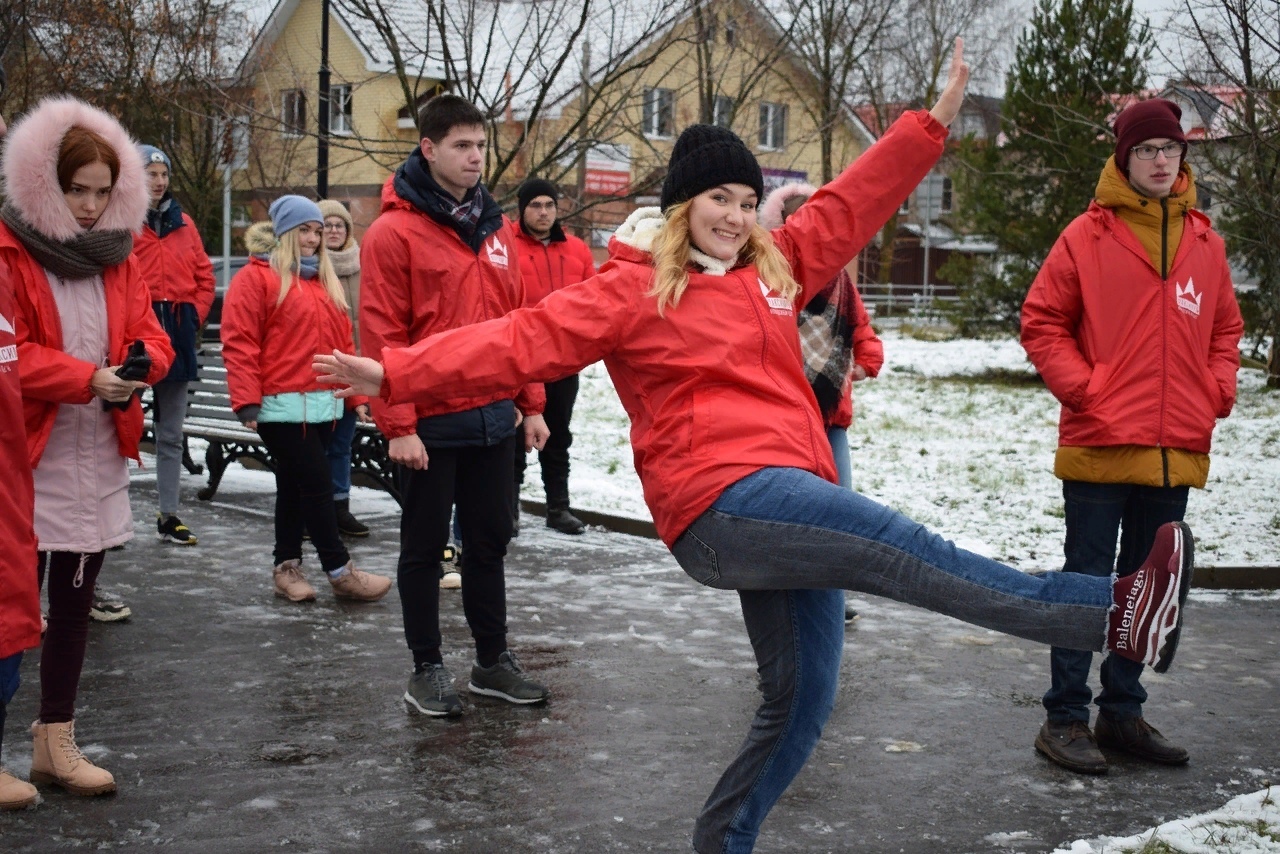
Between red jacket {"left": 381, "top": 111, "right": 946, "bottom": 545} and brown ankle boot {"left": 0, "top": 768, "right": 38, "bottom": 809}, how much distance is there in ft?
5.90

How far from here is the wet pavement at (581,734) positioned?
164 inches

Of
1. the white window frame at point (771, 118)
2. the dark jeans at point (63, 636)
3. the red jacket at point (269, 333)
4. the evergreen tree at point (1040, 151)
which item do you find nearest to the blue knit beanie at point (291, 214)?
the red jacket at point (269, 333)

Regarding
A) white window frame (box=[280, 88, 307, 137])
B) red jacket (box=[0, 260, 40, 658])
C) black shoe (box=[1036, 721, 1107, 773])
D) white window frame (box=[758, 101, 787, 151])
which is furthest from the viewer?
white window frame (box=[758, 101, 787, 151])

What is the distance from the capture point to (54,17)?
576 inches

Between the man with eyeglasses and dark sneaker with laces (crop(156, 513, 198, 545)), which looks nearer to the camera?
the man with eyeglasses

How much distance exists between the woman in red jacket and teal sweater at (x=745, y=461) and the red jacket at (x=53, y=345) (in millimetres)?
1192

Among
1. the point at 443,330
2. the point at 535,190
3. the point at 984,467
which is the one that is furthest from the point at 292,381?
the point at 984,467

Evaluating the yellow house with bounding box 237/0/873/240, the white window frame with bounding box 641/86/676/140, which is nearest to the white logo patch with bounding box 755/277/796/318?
the yellow house with bounding box 237/0/873/240

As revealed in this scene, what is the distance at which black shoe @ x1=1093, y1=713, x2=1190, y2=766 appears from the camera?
4.86m

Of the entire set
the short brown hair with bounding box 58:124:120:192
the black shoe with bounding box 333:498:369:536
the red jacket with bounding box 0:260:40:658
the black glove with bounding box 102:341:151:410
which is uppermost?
the short brown hair with bounding box 58:124:120:192

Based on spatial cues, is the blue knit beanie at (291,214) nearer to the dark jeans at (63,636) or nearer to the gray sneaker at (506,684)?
the gray sneaker at (506,684)

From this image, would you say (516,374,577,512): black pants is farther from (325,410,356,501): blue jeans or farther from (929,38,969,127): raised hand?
(929,38,969,127): raised hand

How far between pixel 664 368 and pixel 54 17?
1315 cm

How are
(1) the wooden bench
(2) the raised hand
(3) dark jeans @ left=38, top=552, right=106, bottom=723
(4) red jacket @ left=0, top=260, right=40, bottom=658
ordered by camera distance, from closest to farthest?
(4) red jacket @ left=0, top=260, right=40, bottom=658 < (2) the raised hand < (3) dark jeans @ left=38, top=552, right=106, bottom=723 < (1) the wooden bench
